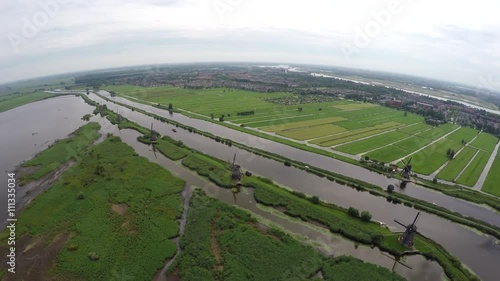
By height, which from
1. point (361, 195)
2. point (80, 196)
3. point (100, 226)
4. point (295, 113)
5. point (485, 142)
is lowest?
point (100, 226)

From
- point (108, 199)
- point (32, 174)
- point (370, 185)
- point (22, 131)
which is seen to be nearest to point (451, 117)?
point (370, 185)

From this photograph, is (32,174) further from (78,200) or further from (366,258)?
(366,258)

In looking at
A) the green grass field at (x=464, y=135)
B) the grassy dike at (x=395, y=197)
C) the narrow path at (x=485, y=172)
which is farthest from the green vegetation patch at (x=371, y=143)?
the narrow path at (x=485, y=172)

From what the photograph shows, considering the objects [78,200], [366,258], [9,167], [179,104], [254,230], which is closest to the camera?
[366,258]

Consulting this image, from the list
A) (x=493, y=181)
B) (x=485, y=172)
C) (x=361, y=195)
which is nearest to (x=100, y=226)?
(x=361, y=195)

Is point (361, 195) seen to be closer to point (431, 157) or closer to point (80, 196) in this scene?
point (431, 157)

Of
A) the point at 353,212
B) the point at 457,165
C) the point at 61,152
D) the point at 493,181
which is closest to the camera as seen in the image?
the point at 353,212
